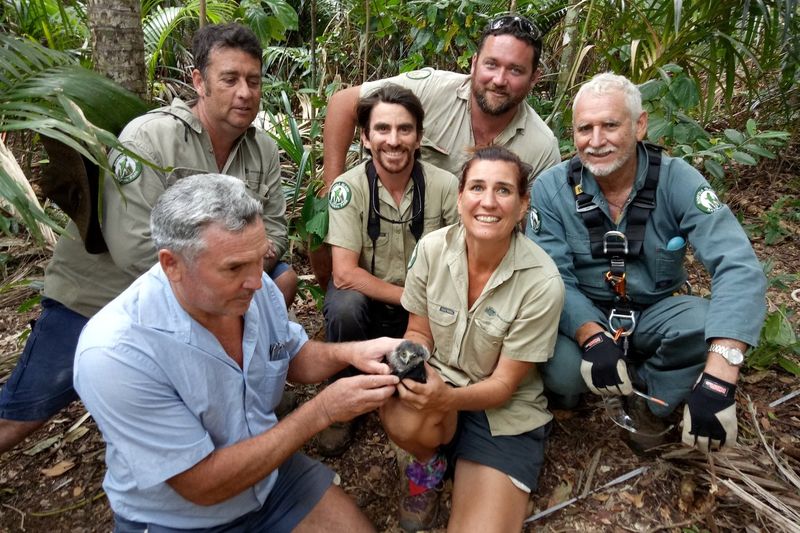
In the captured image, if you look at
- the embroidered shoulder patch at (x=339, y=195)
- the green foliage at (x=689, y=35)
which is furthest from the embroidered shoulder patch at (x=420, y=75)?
the green foliage at (x=689, y=35)

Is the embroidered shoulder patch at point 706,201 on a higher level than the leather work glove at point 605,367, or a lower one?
higher

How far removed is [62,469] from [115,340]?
1.79 meters

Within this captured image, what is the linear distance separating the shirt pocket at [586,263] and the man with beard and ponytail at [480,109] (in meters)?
0.83

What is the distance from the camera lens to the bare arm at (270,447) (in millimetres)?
1853

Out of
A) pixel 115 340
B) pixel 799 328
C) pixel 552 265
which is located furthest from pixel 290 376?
pixel 799 328

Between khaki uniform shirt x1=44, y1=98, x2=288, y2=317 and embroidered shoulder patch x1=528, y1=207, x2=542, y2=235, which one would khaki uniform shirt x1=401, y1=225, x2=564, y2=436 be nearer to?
embroidered shoulder patch x1=528, y1=207, x2=542, y2=235

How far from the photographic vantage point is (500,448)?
8.36 feet

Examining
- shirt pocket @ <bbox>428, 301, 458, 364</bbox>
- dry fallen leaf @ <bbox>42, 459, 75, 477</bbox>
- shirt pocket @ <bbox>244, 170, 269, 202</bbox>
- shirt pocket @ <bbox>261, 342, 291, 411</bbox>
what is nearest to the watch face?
shirt pocket @ <bbox>428, 301, 458, 364</bbox>

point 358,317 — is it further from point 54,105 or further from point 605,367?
point 54,105

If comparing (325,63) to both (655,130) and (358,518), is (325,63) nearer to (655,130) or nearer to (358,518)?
(655,130)

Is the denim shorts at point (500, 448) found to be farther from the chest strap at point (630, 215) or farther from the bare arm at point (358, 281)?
the chest strap at point (630, 215)

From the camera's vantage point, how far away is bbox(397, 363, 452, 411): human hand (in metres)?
2.21

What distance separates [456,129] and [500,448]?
80.5 inches

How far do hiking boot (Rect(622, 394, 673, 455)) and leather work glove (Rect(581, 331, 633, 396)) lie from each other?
33cm
